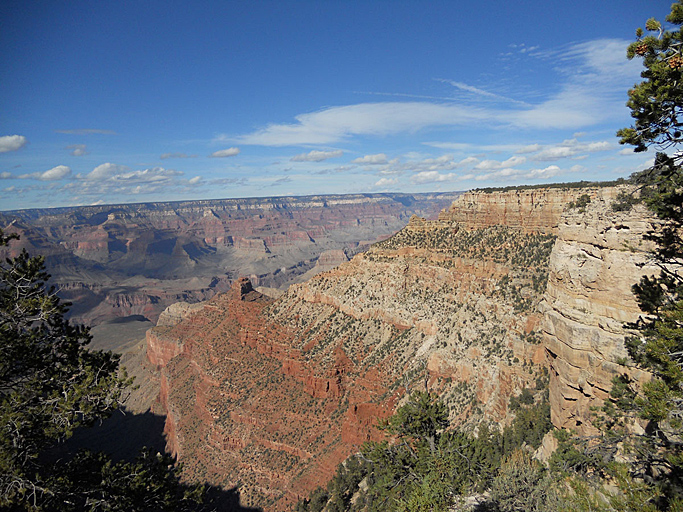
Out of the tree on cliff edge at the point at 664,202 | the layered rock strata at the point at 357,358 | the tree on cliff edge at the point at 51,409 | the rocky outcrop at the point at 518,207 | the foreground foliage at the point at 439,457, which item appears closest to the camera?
the tree on cliff edge at the point at 664,202

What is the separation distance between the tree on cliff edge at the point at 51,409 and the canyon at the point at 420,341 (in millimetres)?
14395

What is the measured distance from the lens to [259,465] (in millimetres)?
48000

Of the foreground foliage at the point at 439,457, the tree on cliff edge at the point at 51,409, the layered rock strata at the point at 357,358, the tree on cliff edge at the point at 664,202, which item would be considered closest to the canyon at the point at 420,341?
the layered rock strata at the point at 357,358

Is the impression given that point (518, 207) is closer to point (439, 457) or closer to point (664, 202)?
point (439, 457)

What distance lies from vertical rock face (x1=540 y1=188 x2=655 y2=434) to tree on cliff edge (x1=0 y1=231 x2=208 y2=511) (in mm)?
18868

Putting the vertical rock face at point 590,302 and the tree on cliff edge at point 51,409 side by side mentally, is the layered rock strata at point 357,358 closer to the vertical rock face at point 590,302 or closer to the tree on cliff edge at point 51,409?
the vertical rock face at point 590,302

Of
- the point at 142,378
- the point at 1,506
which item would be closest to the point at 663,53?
the point at 1,506

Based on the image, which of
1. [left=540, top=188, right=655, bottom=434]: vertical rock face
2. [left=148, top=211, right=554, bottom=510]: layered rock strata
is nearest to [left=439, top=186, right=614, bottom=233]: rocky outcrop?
[left=148, top=211, right=554, bottom=510]: layered rock strata

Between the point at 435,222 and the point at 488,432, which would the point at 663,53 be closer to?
the point at 488,432

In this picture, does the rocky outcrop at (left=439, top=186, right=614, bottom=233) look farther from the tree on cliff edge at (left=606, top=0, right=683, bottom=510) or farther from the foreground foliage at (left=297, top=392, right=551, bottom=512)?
the tree on cliff edge at (left=606, top=0, right=683, bottom=510)

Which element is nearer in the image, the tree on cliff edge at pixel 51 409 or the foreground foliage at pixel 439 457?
the tree on cliff edge at pixel 51 409

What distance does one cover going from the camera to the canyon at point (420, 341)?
1789cm

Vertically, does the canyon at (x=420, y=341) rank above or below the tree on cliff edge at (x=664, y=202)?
below

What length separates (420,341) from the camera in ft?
165
